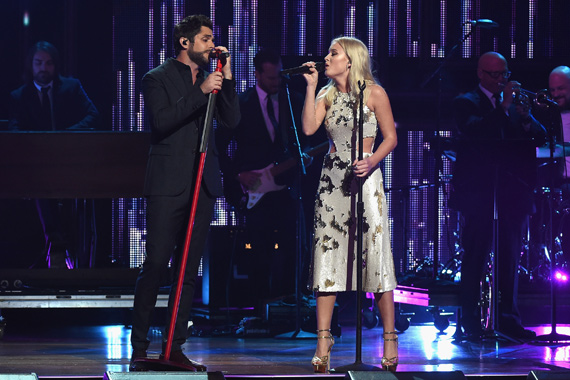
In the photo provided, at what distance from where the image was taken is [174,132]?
13.4ft

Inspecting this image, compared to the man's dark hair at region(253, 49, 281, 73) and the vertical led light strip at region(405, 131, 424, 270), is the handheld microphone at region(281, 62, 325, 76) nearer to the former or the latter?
the man's dark hair at region(253, 49, 281, 73)

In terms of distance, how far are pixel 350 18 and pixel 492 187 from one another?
252 cm

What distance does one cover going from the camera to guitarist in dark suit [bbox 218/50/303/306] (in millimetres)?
6609

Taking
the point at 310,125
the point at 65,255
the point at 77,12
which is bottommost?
the point at 65,255

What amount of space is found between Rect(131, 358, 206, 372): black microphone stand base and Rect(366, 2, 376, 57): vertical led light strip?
4495mm

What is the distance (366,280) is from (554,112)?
2.27 metres

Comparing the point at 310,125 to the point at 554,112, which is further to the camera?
the point at 554,112

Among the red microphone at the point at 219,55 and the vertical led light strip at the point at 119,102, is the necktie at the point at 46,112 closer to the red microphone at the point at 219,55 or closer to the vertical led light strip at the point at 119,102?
the vertical led light strip at the point at 119,102

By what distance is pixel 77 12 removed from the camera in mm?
7480

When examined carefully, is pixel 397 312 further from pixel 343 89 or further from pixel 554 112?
pixel 343 89

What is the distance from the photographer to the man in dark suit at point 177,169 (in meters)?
4.07

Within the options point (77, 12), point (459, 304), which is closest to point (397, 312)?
point (459, 304)

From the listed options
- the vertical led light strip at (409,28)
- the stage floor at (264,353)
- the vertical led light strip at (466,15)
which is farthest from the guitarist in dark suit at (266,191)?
the vertical led light strip at (466,15)

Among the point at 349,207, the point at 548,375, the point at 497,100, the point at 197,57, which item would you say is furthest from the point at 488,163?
the point at 548,375
